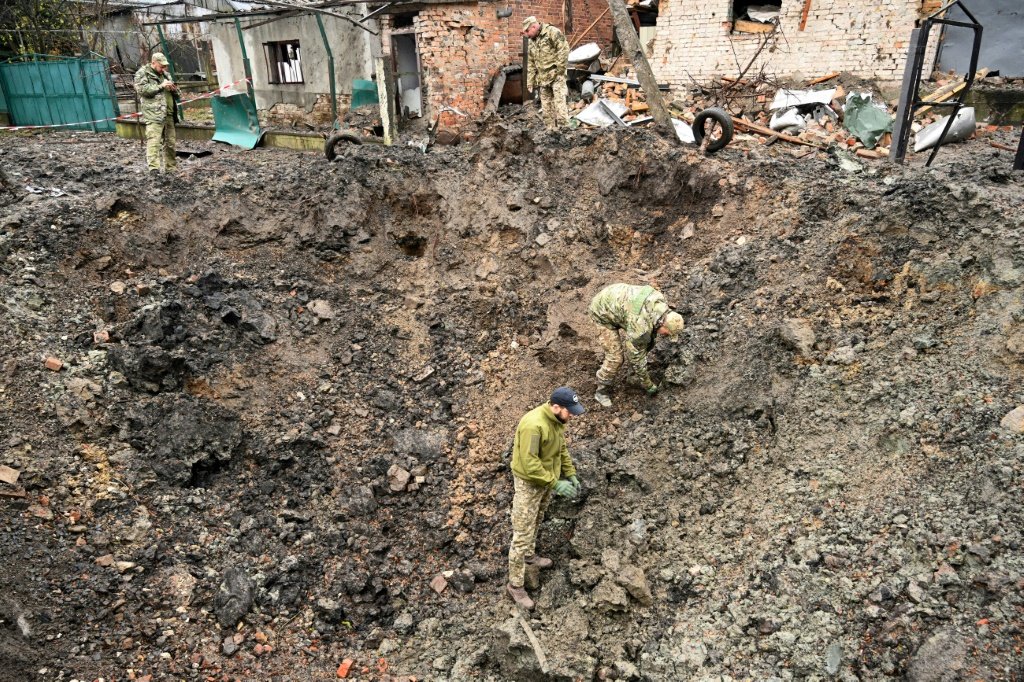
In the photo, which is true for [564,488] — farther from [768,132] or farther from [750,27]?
[750,27]

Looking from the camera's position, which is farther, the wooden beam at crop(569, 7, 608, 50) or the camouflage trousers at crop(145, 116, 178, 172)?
the wooden beam at crop(569, 7, 608, 50)

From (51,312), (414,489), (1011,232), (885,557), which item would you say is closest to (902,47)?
(1011,232)

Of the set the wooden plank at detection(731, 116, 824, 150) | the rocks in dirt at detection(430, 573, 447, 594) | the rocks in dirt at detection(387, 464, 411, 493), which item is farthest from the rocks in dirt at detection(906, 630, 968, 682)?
the wooden plank at detection(731, 116, 824, 150)

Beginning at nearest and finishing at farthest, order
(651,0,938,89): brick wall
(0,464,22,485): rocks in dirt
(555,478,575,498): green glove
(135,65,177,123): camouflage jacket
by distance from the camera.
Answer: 1. (0,464,22,485): rocks in dirt
2. (555,478,575,498): green glove
3. (135,65,177,123): camouflage jacket
4. (651,0,938,89): brick wall

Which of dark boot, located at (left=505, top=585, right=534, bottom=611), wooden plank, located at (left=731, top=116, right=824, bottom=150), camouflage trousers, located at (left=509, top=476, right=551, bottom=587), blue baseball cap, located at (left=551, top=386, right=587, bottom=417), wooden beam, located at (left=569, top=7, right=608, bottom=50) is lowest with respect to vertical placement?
dark boot, located at (left=505, top=585, right=534, bottom=611)

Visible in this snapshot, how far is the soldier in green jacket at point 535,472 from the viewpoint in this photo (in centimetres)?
446

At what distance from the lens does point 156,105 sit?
8.92 meters

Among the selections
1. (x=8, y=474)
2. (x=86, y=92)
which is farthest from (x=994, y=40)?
(x=86, y=92)

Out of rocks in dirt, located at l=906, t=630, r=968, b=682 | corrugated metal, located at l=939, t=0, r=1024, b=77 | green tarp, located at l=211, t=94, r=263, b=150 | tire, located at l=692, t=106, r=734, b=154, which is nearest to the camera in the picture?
rocks in dirt, located at l=906, t=630, r=968, b=682

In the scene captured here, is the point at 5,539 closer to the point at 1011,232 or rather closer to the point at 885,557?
the point at 885,557

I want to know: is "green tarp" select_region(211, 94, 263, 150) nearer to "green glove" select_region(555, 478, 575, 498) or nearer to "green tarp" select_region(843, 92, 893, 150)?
"green glove" select_region(555, 478, 575, 498)

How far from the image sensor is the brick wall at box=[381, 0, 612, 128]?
11008 mm

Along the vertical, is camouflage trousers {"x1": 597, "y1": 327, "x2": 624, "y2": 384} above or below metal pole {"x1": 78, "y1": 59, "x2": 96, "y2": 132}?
below

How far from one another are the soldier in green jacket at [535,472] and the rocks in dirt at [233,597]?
1.91 m
